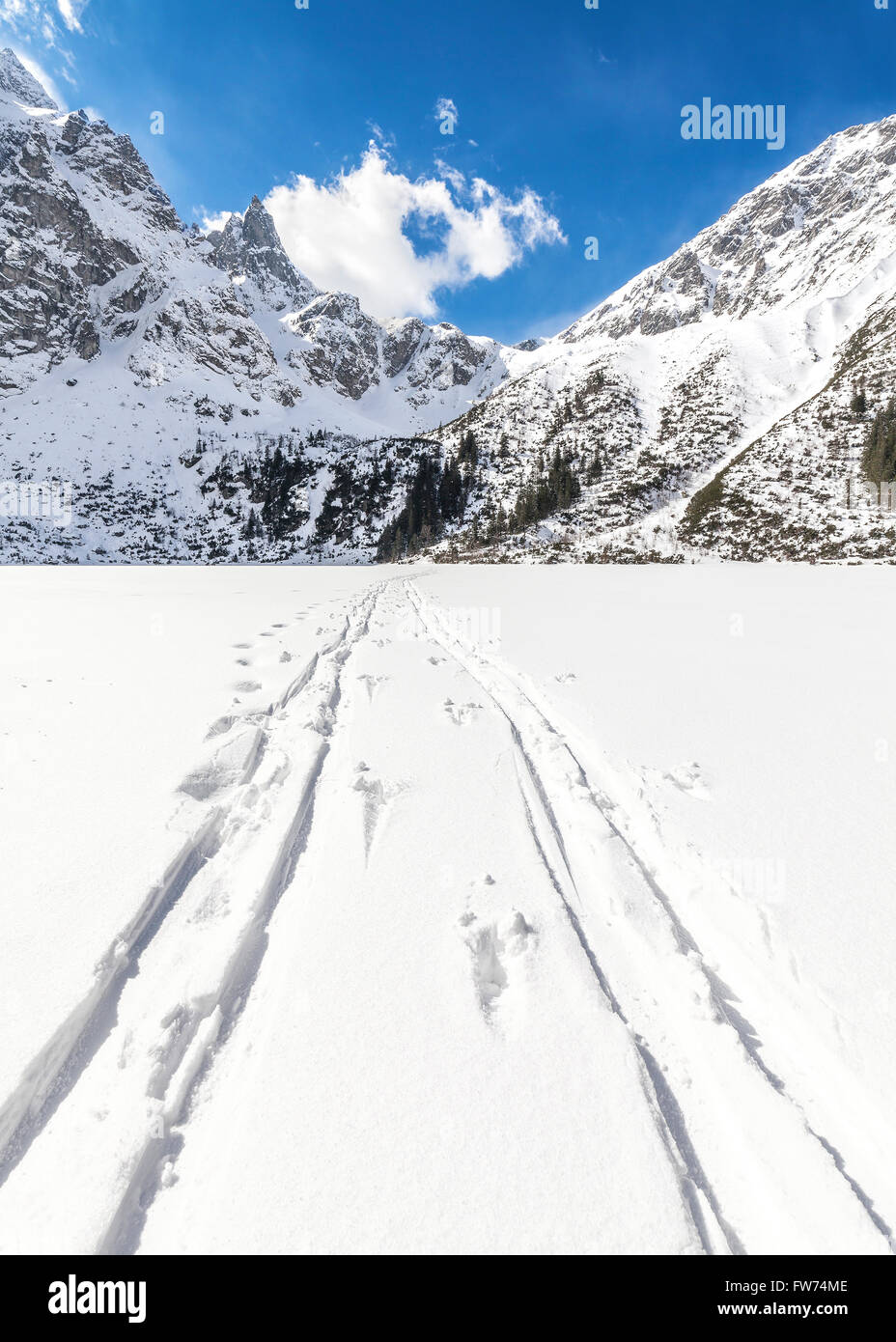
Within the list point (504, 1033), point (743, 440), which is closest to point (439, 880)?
point (504, 1033)

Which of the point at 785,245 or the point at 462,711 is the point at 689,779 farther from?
the point at 785,245

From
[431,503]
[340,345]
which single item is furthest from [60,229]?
[431,503]

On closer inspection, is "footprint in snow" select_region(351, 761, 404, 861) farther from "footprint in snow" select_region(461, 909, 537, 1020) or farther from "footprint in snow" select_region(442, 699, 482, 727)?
"footprint in snow" select_region(442, 699, 482, 727)

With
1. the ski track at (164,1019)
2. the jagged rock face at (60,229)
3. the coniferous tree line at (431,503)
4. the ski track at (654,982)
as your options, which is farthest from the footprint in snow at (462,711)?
the jagged rock face at (60,229)

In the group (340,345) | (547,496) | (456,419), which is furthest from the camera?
(340,345)
